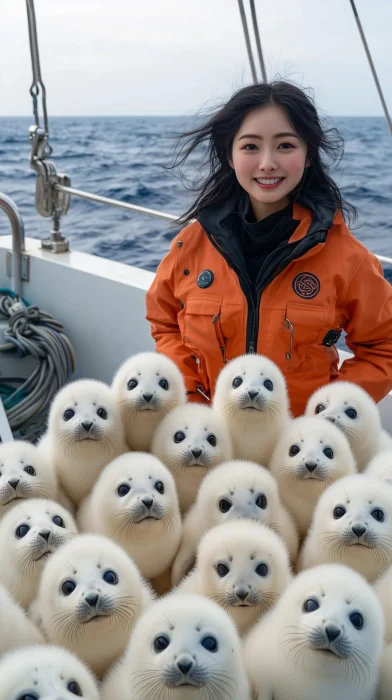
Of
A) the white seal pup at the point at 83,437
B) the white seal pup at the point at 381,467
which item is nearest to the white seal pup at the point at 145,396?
the white seal pup at the point at 83,437

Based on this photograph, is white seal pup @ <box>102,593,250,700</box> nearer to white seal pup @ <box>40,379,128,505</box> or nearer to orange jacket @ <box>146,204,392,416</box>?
white seal pup @ <box>40,379,128,505</box>

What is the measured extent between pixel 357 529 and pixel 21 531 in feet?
1.57

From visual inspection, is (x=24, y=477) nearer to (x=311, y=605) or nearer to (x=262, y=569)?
(x=262, y=569)

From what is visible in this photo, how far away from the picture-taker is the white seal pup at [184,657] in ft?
2.91

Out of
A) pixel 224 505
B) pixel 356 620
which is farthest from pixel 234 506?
pixel 356 620

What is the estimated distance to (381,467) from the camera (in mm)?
1364

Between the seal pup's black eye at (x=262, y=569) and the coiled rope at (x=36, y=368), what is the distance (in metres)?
1.67

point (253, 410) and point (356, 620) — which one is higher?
point (253, 410)

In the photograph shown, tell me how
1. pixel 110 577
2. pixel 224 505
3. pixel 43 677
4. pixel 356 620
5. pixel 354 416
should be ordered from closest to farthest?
pixel 43 677 → pixel 356 620 → pixel 110 577 → pixel 224 505 → pixel 354 416

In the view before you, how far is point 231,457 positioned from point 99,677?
49cm

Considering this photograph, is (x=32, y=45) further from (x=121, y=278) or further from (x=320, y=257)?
(x=320, y=257)

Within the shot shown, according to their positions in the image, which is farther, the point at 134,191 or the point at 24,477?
the point at 134,191

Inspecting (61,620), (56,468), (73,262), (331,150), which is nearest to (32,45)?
(73,262)

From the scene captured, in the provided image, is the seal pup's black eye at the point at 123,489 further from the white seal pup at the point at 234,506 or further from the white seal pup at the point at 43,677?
the white seal pup at the point at 43,677
